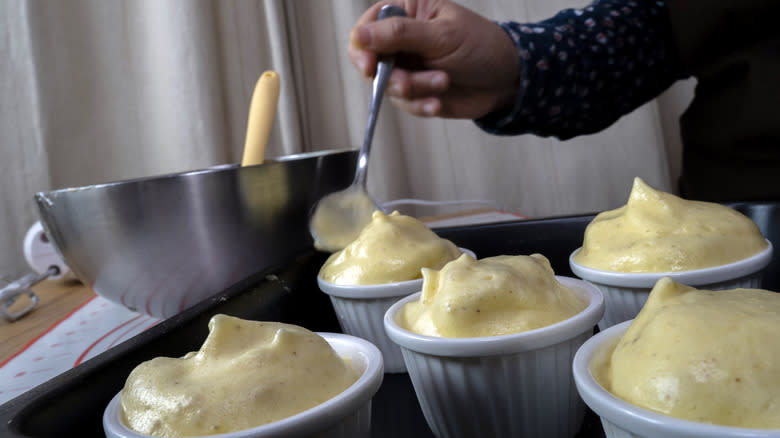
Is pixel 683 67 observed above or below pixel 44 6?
below

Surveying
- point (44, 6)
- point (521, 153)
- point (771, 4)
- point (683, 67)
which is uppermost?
point (44, 6)

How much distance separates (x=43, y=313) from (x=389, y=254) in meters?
0.82

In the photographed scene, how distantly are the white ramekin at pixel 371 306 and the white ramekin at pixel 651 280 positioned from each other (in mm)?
271

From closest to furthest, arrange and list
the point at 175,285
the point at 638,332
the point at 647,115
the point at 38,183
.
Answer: the point at 638,332, the point at 175,285, the point at 38,183, the point at 647,115

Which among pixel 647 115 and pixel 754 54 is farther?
pixel 647 115

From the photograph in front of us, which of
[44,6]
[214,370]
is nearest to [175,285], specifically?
[214,370]

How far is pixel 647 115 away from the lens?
211 cm

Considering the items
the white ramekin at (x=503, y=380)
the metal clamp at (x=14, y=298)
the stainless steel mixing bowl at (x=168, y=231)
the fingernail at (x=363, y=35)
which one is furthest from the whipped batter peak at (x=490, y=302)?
the metal clamp at (x=14, y=298)

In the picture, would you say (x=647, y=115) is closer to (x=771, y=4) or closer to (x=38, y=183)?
(x=771, y=4)

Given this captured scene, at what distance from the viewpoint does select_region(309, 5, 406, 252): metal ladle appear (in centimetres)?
111

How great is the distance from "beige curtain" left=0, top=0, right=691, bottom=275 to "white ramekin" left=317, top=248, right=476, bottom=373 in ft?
3.65

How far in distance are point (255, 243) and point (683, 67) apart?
3.89 ft

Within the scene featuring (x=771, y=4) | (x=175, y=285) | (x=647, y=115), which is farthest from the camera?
(x=647, y=115)

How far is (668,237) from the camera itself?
0.83 metres
